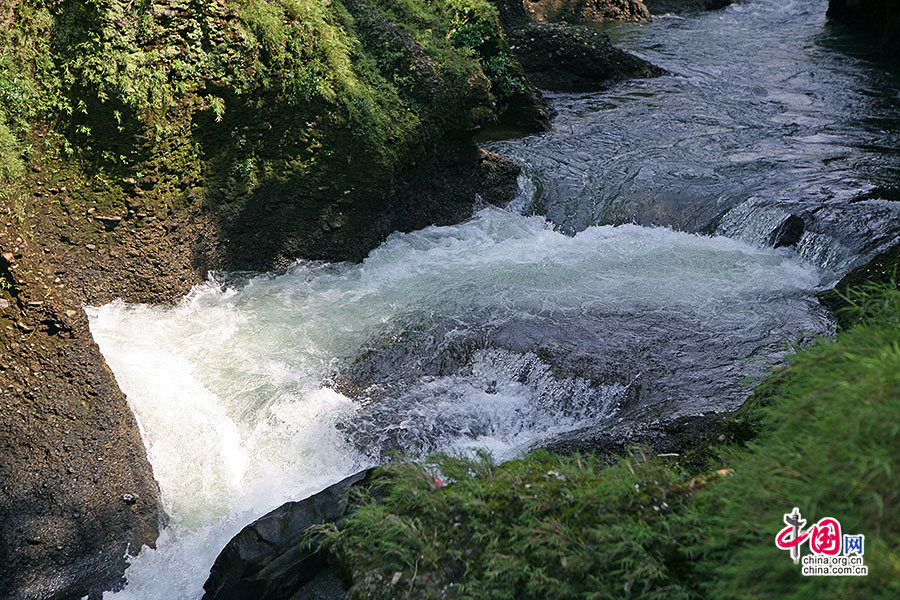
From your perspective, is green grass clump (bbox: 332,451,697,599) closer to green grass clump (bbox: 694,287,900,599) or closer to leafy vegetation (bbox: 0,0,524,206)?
green grass clump (bbox: 694,287,900,599)

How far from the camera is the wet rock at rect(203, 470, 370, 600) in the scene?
3.99m

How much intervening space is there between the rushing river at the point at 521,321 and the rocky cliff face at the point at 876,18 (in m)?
5.01

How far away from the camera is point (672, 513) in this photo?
2.79 meters

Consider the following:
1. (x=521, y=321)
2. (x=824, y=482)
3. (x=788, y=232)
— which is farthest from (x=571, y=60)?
(x=824, y=482)

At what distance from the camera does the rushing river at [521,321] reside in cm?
529

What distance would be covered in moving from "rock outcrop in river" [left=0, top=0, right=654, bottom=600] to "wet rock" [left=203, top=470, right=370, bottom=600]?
0.79 meters

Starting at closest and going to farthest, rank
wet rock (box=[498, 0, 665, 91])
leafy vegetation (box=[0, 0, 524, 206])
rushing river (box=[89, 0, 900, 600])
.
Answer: rushing river (box=[89, 0, 900, 600]) → leafy vegetation (box=[0, 0, 524, 206]) → wet rock (box=[498, 0, 665, 91])

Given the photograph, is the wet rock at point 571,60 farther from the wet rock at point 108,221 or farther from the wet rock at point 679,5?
the wet rock at point 108,221

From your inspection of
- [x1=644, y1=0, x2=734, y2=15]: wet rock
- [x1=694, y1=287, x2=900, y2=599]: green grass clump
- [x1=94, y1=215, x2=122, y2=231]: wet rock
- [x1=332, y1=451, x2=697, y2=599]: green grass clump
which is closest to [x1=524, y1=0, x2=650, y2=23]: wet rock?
[x1=644, y1=0, x2=734, y2=15]: wet rock

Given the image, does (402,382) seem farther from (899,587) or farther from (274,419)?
(899,587)

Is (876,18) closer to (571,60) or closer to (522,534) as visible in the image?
(571,60)

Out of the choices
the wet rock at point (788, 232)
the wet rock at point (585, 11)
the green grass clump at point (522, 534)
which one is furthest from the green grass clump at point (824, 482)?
the wet rock at point (585, 11)

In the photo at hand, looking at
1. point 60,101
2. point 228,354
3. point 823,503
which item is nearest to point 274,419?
point 228,354

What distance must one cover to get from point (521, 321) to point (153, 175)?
135 inches
